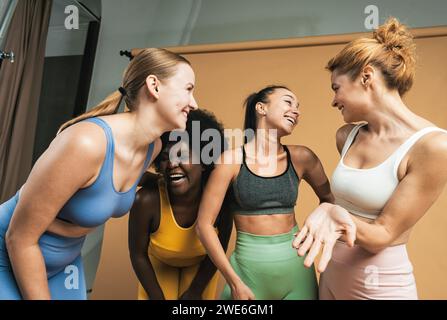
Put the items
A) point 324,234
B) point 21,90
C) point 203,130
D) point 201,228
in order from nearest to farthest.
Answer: point 324,234 < point 201,228 < point 203,130 < point 21,90

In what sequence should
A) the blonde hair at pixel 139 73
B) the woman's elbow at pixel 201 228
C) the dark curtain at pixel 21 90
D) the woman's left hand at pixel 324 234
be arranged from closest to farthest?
the woman's left hand at pixel 324 234, the blonde hair at pixel 139 73, the woman's elbow at pixel 201 228, the dark curtain at pixel 21 90

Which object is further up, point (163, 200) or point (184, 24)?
point (184, 24)

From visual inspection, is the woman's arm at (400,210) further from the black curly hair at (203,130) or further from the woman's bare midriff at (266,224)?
the black curly hair at (203,130)

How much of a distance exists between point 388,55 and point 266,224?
13.7 inches

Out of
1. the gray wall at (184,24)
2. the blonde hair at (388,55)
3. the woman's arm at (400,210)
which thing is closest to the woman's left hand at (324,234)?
the woman's arm at (400,210)

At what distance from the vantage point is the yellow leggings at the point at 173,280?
757 mm

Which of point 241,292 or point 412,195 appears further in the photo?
point 241,292

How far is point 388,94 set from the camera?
0.51 metres

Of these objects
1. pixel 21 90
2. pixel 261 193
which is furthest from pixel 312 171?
pixel 21 90

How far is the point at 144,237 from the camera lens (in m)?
0.75

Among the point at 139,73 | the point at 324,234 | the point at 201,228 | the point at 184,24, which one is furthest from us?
the point at 184,24

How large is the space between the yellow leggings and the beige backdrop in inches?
4.6

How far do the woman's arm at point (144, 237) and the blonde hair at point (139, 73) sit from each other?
0.24m

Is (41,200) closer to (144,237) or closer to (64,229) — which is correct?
(64,229)
